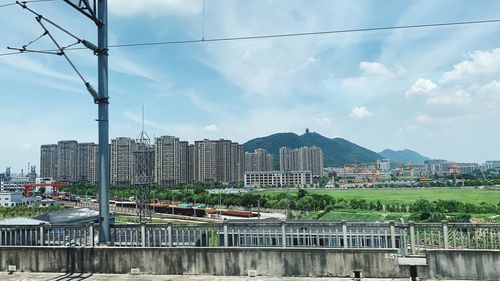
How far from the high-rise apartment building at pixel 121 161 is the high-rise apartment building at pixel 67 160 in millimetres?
43329

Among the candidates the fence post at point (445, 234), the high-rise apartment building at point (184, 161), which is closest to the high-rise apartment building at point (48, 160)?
the high-rise apartment building at point (184, 161)

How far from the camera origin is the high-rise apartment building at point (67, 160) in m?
180

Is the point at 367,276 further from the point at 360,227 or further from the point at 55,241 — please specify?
the point at 55,241

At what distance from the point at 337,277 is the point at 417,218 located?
54.8 metres

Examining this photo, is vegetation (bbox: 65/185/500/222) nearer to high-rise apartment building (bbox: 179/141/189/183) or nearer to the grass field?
the grass field

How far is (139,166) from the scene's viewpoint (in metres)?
44.0

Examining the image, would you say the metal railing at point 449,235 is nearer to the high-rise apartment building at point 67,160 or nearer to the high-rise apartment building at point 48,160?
the high-rise apartment building at point 67,160

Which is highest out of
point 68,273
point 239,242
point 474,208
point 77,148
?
point 77,148

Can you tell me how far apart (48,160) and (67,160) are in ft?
47.6

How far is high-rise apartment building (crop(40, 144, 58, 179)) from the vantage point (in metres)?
186

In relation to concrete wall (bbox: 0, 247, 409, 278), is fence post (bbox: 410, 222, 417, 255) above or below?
above

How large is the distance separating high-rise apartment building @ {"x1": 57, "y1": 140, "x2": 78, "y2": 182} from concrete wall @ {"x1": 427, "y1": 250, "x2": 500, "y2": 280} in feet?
629

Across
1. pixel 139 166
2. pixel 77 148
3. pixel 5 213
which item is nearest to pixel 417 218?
pixel 139 166

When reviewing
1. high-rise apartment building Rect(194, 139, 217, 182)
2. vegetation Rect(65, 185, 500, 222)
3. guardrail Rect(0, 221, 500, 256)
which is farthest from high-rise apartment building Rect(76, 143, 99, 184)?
guardrail Rect(0, 221, 500, 256)
